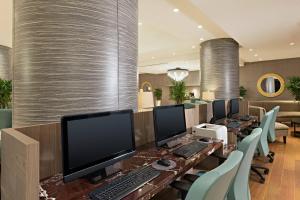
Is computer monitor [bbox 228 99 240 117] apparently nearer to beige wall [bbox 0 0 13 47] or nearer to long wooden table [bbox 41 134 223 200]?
long wooden table [bbox 41 134 223 200]

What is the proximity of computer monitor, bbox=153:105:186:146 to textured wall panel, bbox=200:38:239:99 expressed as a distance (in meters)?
4.34

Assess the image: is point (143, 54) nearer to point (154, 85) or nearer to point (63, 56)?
point (154, 85)

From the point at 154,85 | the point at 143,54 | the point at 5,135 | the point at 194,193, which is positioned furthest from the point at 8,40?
the point at 154,85

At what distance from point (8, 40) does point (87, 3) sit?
557 centimetres

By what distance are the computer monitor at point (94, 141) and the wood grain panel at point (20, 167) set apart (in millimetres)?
208

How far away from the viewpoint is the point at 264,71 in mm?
9523

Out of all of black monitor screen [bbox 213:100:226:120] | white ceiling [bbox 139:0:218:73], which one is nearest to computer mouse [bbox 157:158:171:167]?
black monitor screen [bbox 213:100:226:120]

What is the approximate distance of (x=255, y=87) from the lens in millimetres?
9758

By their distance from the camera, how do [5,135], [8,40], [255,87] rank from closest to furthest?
[5,135] → [8,40] → [255,87]

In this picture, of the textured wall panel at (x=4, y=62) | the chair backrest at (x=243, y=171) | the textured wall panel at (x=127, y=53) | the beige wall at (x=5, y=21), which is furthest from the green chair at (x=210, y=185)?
the textured wall panel at (x=4, y=62)

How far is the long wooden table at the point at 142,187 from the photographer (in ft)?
3.52

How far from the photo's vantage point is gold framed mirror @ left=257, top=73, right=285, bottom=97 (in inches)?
363

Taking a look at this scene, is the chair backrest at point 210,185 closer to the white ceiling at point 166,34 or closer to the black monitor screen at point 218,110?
the black monitor screen at point 218,110

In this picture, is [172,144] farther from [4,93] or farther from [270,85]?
[270,85]
